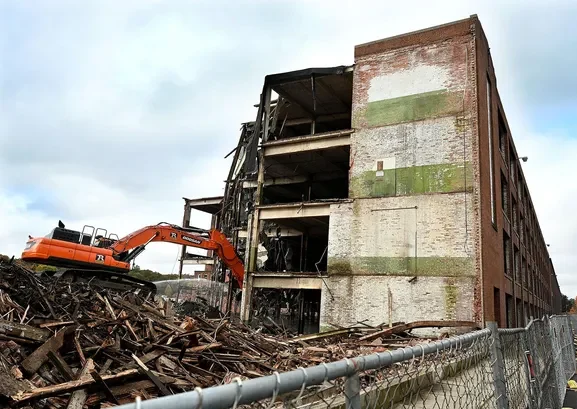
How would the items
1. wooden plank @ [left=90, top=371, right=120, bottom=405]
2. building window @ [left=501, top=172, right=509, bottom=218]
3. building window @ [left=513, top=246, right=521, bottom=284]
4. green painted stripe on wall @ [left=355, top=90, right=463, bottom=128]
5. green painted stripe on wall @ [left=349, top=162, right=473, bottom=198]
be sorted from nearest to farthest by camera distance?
wooden plank @ [left=90, top=371, right=120, bottom=405] → green painted stripe on wall @ [left=349, top=162, right=473, bottom=198] → green painted stripe on wall @ [left=355, top=90, right=463, bottom=128] → building window @ [left=501, top=172, right=509, bottom=218] → building window @ [left=513, top=246, right=521, bottom=284]

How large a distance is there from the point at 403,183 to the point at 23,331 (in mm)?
14086

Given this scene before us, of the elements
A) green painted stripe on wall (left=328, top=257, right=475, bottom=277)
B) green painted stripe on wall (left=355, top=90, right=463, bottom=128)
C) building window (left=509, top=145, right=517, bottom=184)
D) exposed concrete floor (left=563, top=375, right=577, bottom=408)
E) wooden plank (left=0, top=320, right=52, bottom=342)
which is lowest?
exposed concrete floor (left=563, top=375, right=577, bottom=408)

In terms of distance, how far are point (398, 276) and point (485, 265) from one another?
10.0 ft

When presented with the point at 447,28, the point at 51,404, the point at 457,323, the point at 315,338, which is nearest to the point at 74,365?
the point at 51,404

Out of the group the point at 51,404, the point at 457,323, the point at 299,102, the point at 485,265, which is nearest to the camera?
the point at 51,404

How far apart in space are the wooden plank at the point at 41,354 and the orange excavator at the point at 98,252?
24.0 ft

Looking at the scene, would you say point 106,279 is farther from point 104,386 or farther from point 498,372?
point 498,372

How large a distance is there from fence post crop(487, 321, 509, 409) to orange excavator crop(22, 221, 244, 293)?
11228 millimetres

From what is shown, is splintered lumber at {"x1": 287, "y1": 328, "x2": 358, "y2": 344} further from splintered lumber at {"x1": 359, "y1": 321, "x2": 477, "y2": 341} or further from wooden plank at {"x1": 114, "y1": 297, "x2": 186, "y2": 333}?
wooden plank at {"x1": 114, "y1": 297, "x2": 186, "y2": 333}

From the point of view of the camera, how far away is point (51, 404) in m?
4.29

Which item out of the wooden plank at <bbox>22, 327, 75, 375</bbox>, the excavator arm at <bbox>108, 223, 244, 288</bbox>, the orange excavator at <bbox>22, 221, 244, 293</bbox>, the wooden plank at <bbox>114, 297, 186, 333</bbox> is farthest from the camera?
the excavator arm at <bbox>108, 223, 244, 288</bbox>

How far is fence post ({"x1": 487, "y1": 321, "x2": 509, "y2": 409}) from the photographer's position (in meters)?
3.65

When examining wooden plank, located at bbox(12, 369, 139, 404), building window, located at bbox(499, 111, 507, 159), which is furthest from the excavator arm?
building window, located at bbox(499, 111, 507, 159)

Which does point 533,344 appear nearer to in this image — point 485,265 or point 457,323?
point 457,323
